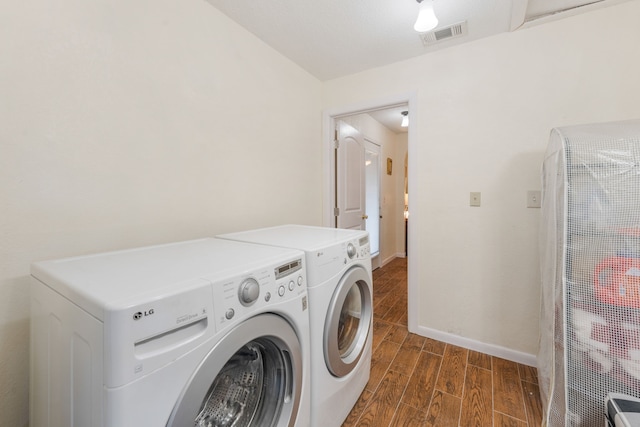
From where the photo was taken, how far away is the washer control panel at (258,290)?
0.71 m

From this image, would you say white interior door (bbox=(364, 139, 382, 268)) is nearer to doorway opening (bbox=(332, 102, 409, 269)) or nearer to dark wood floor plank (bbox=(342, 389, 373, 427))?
doorway opening (bbox=(332, 102, 409, 269))

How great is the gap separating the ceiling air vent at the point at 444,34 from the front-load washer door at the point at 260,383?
2.11 meters

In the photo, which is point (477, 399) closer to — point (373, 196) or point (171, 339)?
point (171, 339)

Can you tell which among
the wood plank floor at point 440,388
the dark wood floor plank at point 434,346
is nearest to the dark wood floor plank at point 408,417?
the wood plank floor at point 440,388

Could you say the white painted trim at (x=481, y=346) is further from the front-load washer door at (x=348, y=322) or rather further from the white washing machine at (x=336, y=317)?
the front-load washer door at (x=348, y=322)

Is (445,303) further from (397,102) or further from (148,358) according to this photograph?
(148,358)

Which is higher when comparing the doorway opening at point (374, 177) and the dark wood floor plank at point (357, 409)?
the doorway opening at point (374, 177)

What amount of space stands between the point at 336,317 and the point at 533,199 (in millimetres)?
1593

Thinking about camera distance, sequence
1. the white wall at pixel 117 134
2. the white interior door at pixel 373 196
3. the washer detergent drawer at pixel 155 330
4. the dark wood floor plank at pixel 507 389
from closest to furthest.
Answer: the washer detergent drawer at pixel 155 330 < the white wall at pixel 117 134 < the dark wood floor plank at pixel 507 389 < the white interior door at pixel 373 196

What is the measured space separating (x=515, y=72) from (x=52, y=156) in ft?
8.63

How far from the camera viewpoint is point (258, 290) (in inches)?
31.6

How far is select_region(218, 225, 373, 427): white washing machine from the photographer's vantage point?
107 cm

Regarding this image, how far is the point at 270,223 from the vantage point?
2.04 meters

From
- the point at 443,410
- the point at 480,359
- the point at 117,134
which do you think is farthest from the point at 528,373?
the point at 117,134
